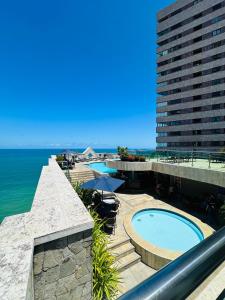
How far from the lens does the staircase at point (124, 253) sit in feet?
24.2

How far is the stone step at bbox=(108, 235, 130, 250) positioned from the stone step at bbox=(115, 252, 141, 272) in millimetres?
566

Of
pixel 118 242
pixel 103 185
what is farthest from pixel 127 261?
pixel 103 185

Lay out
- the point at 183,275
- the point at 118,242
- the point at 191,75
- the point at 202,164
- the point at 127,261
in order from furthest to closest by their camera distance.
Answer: the point at 191,75, the point at 202,164, the point at 118,242, the point at 127,261, the point at 183,275

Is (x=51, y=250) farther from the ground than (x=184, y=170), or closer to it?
farther from the ground

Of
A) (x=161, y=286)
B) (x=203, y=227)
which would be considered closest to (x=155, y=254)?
(x=203, y=227)

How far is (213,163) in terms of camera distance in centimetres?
1302

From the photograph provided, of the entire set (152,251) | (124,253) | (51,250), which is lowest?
(124,253)

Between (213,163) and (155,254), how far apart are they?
8.77m

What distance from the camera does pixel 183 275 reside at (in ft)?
2.34

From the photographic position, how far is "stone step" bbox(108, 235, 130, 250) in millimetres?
7996

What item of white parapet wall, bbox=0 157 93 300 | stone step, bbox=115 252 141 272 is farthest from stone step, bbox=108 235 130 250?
white parapet wall, bbox=0 157 93 300

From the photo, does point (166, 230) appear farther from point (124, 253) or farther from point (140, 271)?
point (140, 271)

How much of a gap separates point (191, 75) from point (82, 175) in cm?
3768

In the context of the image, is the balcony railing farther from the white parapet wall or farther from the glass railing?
the white parapet wall
